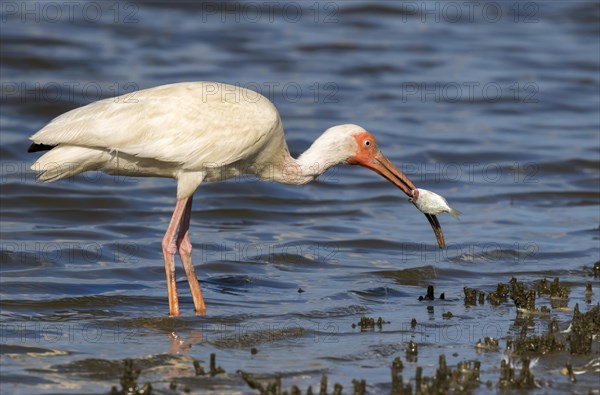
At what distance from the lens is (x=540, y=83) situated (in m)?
21.2

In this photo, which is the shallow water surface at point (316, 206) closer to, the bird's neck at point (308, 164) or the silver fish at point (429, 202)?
the silver fish at point (429, 202)

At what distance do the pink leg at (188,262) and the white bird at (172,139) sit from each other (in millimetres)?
11

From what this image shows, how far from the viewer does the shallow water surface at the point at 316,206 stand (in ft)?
26.7

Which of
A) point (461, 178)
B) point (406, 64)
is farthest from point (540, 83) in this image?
point (461, 178)

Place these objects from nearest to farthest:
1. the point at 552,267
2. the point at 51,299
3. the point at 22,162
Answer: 1. the point at 51,299
2. the point at 552,267
3. the point at 22,162

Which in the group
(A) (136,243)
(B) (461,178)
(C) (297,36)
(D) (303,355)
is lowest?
(D) (303,355)

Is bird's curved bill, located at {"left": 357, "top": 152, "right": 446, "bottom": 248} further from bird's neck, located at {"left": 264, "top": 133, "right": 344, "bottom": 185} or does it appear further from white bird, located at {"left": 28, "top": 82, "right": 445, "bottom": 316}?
white bird, located at {"left": 28, "top": 82, "right": 445, "bottom": 316}

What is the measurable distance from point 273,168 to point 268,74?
1061 centimetres

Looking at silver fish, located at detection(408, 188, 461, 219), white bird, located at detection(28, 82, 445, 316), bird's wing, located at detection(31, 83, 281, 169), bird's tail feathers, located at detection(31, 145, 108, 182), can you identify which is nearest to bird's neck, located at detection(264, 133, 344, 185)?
white bird, located at detection(28, 82, 445, 316)

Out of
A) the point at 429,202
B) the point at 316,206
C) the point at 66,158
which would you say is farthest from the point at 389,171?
→ the point at 316,206

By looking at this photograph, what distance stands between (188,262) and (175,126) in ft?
4.08

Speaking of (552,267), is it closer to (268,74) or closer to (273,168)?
(273,168)

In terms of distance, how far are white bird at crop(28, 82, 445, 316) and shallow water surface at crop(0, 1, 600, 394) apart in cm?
111

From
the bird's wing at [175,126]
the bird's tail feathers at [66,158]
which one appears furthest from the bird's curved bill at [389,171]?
the bird's tail feathers at [66,158]
